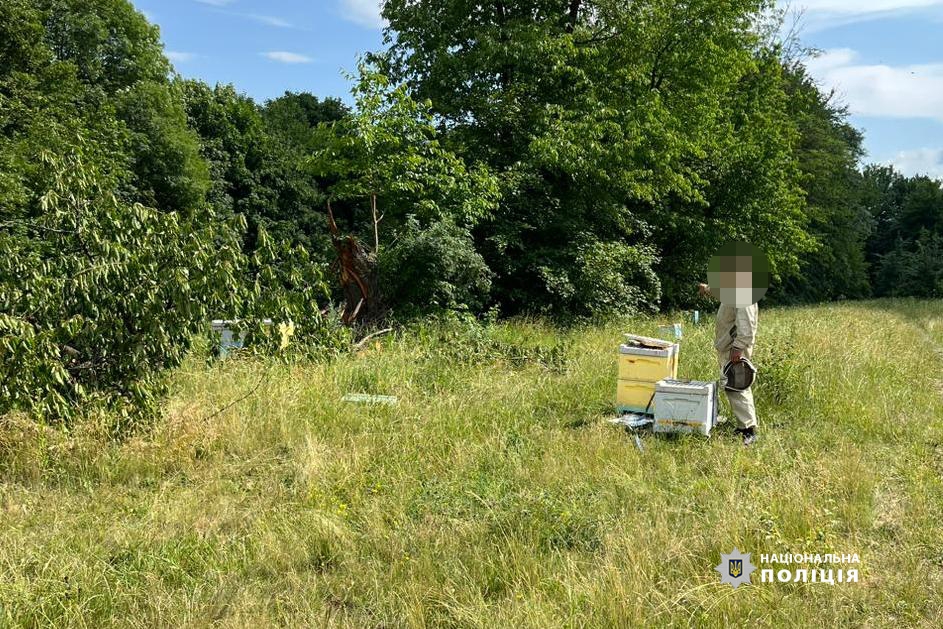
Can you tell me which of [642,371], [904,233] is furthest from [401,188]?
[904,233]

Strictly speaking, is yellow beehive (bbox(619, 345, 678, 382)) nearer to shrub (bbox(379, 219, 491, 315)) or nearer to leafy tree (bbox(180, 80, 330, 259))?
Result: shrub (bbox(379, 219, 491, 315))

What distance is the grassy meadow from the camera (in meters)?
3.56

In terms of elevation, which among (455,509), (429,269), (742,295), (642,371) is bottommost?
(455,509)

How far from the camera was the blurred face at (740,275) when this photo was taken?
6.26m

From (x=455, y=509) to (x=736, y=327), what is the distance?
11.1ft

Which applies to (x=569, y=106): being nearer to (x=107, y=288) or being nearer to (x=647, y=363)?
(x=647, y=363)

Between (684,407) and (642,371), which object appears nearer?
(684,407)

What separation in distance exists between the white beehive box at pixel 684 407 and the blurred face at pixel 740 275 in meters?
0.88

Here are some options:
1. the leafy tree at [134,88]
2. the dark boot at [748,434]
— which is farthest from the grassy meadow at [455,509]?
the leafy tree at [134,88]

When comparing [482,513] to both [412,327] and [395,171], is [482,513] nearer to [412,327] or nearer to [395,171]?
[412,327]

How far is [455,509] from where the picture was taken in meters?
4.66

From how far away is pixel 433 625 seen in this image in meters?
3.47

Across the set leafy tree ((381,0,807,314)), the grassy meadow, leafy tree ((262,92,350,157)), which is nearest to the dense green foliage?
the grassy meadow

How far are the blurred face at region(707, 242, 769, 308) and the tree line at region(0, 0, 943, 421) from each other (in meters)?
3.86
